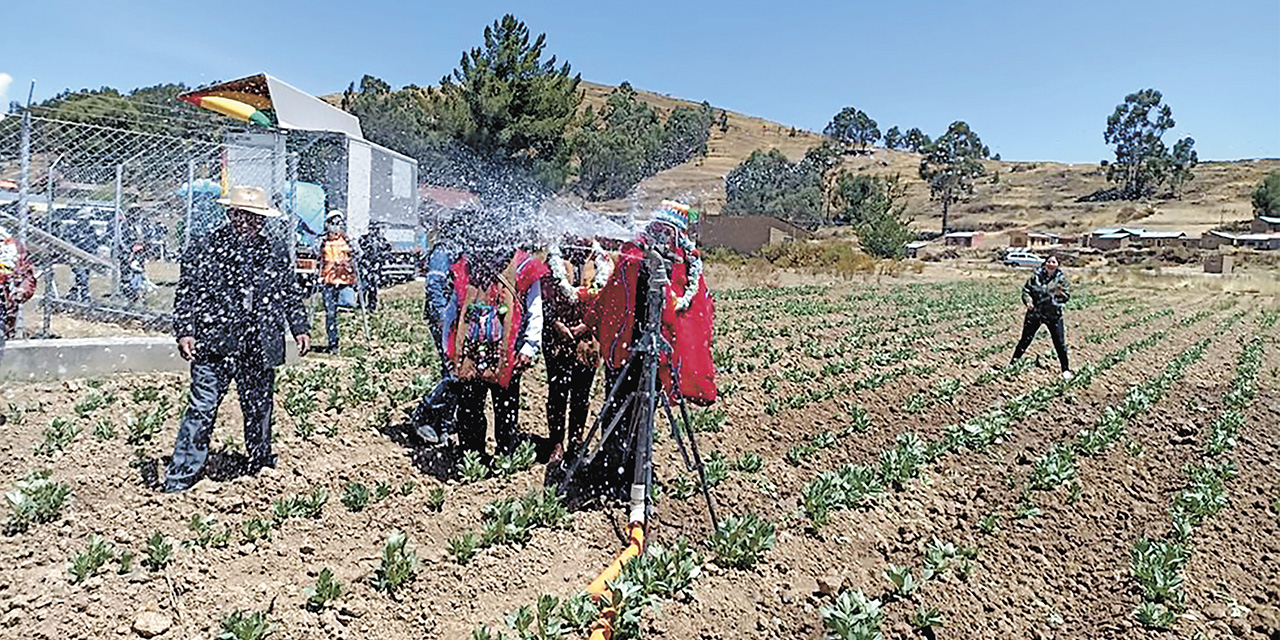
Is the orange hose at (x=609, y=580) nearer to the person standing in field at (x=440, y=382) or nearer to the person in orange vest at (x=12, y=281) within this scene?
the person standing in field at (x=440, y=382)

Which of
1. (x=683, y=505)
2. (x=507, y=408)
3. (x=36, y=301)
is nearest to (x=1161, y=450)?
(x=683, y=505)

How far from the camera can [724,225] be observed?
47938 mm

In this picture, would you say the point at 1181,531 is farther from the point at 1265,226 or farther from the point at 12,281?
the point at 1265,226

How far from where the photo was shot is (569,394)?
5848 mm

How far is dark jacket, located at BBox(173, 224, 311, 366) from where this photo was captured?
16.3 feet

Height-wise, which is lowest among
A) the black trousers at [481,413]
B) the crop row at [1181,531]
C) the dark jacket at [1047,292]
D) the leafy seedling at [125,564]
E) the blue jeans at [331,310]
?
the crop row at [1181,531]

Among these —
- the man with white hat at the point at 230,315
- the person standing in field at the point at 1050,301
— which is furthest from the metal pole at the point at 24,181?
the person standing in field at the point at 1050,301

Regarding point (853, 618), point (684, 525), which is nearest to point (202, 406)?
point (684, 525)

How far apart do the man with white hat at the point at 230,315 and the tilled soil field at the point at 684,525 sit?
428mm

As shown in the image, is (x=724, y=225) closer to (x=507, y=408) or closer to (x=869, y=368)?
(x=869, y=368)

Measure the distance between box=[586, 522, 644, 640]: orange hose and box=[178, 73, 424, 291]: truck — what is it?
4867 mm

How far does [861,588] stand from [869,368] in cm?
758

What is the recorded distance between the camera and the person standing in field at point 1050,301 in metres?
11.6

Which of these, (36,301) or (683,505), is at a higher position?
(36,301)
